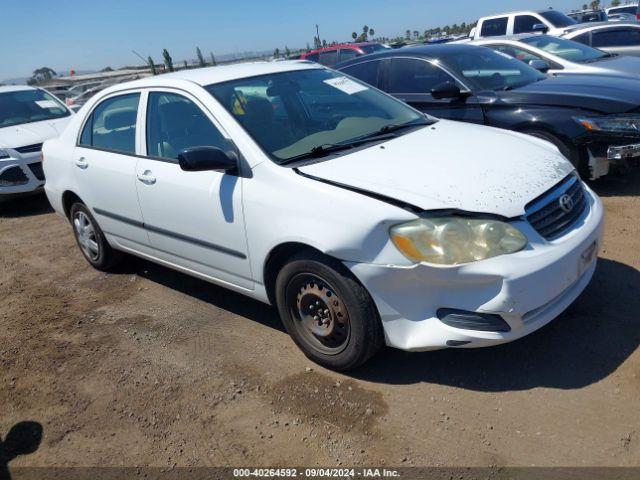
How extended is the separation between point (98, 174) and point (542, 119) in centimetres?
419

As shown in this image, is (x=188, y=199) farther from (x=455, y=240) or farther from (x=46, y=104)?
(x=46, y=104)

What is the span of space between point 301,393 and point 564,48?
8060mm

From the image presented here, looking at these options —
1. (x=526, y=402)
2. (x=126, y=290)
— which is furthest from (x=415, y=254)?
(x=126, y=290)

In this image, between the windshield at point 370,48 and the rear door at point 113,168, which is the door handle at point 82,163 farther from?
the windshield at point 370,48

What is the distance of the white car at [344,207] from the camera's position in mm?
2578

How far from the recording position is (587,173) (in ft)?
17.1

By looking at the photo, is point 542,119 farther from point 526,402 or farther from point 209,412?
point 209,412

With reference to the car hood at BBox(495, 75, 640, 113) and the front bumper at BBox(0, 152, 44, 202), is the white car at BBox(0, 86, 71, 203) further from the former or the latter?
the car hood at BBox(495, 75, 640, 113)

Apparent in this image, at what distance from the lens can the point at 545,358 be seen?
2969mm

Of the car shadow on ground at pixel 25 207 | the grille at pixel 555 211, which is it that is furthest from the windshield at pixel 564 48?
the car shadow on ground at pixel 25 207

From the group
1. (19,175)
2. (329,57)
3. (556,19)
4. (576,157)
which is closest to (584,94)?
(576,157)

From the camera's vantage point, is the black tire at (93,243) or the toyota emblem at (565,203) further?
the black tire at (93,243)

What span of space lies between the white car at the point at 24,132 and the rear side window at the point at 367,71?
4573 millimetres

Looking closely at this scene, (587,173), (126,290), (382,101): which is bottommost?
(126,290)
